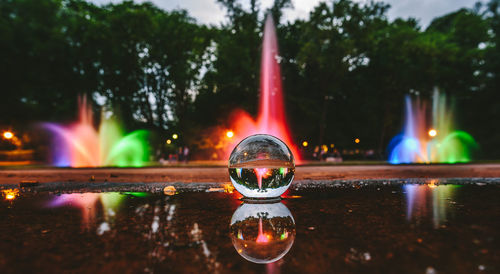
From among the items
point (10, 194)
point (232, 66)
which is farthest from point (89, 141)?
point (10, 194)

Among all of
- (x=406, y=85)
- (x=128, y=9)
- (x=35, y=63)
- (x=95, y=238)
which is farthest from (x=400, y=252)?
(x=406, y=85)

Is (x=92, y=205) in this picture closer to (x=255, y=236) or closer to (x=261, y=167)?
(x=261, y=167)

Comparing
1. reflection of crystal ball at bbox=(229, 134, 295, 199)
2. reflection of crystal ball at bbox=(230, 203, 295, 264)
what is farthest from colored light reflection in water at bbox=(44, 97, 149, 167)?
reflection of crystal ball at bbox=(230, 203, 295, 264)

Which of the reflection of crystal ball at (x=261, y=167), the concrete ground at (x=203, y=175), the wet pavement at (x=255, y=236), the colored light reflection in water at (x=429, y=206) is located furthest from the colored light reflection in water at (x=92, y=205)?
the colored light reflection in water at (x=429, y=206)

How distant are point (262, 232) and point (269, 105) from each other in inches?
1316

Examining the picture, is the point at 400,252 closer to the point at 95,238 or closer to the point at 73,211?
the point at 95,238

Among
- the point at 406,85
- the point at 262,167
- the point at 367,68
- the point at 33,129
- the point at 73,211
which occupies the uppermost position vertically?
the point at 367,68

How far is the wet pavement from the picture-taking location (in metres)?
3.06

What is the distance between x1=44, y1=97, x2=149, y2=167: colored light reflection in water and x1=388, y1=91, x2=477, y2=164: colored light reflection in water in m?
31.0

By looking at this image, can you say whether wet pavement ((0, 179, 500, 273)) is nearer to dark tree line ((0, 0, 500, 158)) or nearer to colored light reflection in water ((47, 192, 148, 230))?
colored light reflection in water ((47, 192, 148, 230))

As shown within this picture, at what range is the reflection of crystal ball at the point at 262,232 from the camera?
3354 mm

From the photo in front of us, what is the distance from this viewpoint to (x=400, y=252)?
3357mm

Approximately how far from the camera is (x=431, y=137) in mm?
40375

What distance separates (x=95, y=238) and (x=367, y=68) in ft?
140
